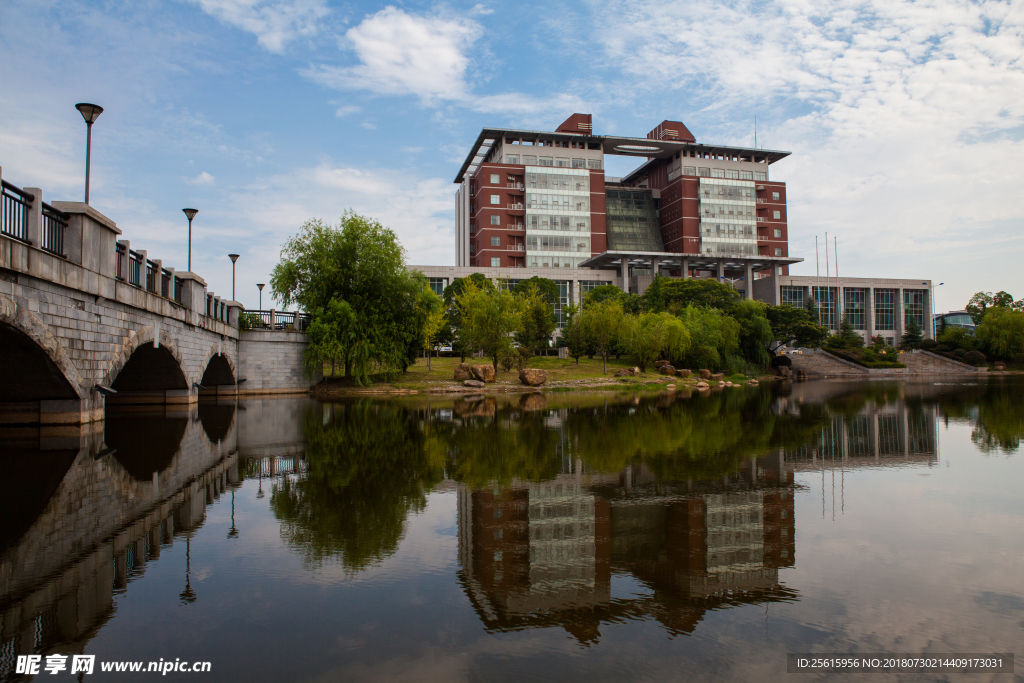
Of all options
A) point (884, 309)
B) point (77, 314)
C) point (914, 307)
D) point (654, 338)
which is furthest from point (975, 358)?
point (77, 314)

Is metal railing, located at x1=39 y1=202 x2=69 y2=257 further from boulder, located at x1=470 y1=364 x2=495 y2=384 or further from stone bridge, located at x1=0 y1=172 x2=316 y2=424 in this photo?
boulder, located at x1=470 y1=364 x2=495 y2=384

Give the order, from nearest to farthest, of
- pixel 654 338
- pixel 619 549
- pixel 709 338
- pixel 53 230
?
pixel 619 549 → pixel 53 230 → pixel 654 338 → pixel 709 338

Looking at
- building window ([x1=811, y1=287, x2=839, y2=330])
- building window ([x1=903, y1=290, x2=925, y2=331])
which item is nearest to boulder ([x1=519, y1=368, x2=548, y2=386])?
building window ([x1=811, y1=287, x2=839, y2=330])

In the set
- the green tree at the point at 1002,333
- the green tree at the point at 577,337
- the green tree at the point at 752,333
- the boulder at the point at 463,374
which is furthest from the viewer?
the green tree at the point at 1002,333

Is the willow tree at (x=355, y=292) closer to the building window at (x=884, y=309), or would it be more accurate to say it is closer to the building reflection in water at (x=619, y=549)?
the building reflection in water at (x=619, y=549)

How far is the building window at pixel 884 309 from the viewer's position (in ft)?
309

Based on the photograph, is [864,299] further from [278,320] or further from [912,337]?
[278,320]

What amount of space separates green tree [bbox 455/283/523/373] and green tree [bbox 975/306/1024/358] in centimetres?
5973

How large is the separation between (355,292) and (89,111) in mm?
23505

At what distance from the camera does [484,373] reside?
40.1m

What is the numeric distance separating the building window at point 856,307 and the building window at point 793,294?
751cm

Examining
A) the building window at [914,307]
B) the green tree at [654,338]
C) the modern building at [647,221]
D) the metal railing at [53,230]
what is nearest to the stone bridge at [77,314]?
the metal railing at [53,230]

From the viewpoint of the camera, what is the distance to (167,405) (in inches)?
977

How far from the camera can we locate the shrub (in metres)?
68.2
